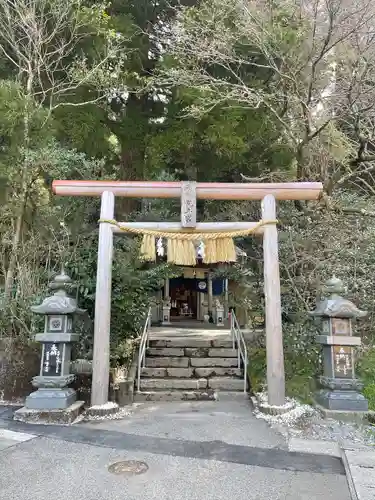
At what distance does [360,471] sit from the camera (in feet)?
12.1

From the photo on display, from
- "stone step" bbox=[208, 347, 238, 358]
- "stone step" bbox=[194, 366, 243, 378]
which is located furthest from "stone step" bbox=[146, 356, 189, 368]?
"stone step" bbox=[208, 347, 238, 358]

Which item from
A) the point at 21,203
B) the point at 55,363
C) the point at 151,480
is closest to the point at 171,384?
the point at 55,363

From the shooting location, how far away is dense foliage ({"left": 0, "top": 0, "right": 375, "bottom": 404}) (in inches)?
285

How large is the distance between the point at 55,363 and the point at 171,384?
2473mm

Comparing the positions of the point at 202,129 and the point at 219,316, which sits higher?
the point at 202,129

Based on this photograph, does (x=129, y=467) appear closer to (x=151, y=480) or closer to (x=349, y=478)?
(x=151, y=480)

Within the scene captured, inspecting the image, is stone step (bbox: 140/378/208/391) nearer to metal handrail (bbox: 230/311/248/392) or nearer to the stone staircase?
the stone staircase

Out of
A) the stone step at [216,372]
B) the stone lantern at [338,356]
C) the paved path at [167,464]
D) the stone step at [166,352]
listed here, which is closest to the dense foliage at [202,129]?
the stone step at [216,372]

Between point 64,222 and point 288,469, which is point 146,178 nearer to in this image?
point 64,222

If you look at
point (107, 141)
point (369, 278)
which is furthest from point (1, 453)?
point (107, 141)

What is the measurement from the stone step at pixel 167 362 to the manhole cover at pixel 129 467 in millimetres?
4055

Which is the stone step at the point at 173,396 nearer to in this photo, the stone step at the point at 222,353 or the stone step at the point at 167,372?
the stone step at the point at 167,372

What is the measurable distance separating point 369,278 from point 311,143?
139 inches

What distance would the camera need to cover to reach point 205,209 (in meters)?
11.0
